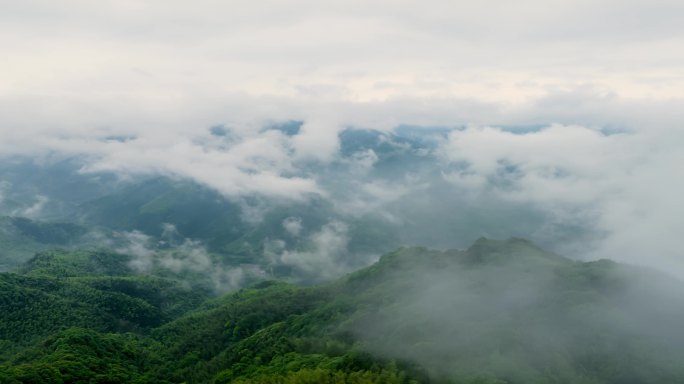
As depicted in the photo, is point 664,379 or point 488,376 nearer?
point 488,376

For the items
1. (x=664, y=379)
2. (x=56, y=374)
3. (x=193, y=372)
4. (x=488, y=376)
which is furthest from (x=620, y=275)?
(x=56, y=374)

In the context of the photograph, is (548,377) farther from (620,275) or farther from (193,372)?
(193,372)

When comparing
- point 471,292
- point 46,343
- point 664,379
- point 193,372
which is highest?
point 664,379

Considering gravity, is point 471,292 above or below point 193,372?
above

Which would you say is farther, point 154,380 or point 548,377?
point 154,380

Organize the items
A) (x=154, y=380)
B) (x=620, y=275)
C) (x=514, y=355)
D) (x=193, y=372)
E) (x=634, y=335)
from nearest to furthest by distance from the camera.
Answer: (x=514, y=355) → (x=634, y=335) → (x=154, y=380) → (x=193, y=372) → (x=620, y=275)

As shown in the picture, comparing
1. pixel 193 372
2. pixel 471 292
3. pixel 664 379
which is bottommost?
pixel 193 372

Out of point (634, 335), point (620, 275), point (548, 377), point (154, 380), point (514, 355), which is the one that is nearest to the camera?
point (548, 377)

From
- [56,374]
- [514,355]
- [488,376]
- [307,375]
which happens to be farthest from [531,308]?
[56,374]

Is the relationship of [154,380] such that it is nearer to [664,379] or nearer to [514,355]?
[514,355]
